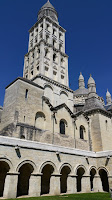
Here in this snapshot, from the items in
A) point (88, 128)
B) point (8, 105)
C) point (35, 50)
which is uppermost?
point (35, 50)

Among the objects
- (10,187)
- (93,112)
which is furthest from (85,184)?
(93,112)

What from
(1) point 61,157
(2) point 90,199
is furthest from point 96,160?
(2) point 90,199

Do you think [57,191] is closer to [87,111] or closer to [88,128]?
[88,128]

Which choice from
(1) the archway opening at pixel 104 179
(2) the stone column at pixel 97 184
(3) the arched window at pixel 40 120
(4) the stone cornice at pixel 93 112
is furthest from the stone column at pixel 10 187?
(4) the stone cornice at pixel 93 112

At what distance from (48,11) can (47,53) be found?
16643 mm

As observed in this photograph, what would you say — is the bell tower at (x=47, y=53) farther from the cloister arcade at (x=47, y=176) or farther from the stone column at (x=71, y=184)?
the stone column at (x=71, y=184)

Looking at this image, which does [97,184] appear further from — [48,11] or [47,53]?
[48,11]

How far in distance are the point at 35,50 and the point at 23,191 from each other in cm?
2923

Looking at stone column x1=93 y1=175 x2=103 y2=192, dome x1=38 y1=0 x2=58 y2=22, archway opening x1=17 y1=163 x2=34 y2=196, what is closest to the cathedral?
archway opening x1=17 y1=163 x2=34 y2=196

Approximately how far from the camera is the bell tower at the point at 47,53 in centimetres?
3519

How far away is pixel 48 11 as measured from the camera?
4609cm

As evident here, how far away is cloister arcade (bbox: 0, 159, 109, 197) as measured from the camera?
1550 cm

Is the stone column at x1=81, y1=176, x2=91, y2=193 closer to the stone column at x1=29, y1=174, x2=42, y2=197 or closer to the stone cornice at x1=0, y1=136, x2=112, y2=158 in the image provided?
the stone cornice at x1=0, y1=136, x2=112, y2=158

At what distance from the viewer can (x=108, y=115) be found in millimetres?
32062
